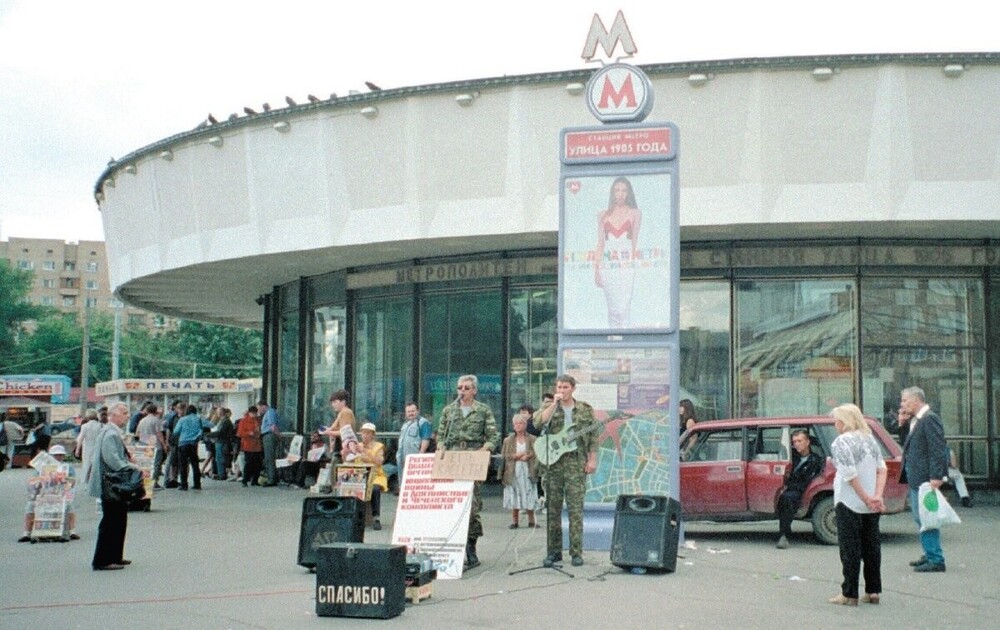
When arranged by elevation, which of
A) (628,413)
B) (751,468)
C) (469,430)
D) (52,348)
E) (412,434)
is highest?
(52,348)

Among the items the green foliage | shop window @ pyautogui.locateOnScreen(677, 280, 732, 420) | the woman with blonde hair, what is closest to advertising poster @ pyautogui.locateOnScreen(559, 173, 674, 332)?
the woman with blonde hair

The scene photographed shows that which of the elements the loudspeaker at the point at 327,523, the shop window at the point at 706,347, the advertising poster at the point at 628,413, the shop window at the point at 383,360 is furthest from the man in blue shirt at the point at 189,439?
the loudspeaker at the point at 327,523

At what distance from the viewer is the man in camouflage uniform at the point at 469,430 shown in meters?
11.5

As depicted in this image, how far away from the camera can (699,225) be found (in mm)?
18547

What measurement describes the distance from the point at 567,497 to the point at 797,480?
3.40 metres

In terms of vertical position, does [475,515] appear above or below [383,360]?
below

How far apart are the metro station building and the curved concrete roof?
35mm

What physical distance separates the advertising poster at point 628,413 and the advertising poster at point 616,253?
346 millimetres

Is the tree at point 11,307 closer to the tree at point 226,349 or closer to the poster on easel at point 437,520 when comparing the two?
the tree at point 226,349

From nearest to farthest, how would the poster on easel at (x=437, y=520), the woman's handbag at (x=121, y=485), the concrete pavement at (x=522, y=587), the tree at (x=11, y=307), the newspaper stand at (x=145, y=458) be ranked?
the concrete pavement at (x=522, y=587) < the poster on easel at (x=437, y=520) < the woman's handbag at (x=121, y=485) < the newspaper stand at (x=145, y=458) < the tree at (x=11, y=307)

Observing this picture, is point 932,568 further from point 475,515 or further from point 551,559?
point 475,515

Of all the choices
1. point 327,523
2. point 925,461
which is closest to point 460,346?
point 327,523

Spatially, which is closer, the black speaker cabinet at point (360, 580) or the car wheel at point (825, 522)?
the black speaker cabinet at point (360, 580)

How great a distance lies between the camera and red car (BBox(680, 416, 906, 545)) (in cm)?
1369
